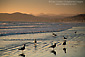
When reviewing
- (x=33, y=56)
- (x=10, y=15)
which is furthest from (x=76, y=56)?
(x=10, y=15)

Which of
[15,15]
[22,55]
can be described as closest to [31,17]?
[15,15]

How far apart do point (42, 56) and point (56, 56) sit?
773 millimetres

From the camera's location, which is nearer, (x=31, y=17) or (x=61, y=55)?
(x=61, y=55)

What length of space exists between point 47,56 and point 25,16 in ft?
405

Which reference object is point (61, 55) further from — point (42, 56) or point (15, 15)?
point (15, 15)

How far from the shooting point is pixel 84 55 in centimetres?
752

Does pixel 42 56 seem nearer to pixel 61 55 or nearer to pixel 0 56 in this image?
pixel 61 55

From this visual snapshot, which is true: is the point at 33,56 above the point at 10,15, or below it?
below

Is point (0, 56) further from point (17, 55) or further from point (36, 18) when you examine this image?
point (36, 18)

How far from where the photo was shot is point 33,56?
24.1 feet

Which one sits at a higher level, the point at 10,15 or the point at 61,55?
the point at 10,15

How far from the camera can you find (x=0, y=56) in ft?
24.3

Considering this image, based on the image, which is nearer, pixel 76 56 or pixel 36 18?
pixel 76 56

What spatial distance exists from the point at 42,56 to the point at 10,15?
11917 centimetres
